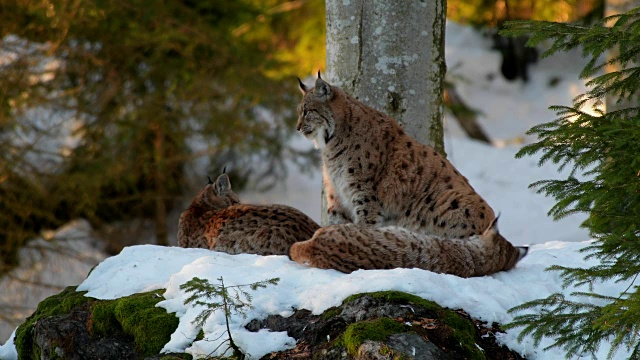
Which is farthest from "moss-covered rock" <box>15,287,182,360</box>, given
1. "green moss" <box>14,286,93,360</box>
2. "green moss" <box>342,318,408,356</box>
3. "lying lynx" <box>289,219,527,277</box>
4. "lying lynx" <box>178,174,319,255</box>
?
"lying lynx" <box>178,174,319,255</box>

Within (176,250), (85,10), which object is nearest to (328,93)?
(176,250)

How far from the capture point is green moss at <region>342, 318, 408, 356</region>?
163 inches

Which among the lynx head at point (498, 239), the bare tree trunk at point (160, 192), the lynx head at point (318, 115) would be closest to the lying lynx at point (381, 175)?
the lynx head at point (318, 115)

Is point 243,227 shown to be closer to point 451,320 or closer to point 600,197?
point 451,320

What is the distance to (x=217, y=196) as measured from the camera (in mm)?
7090

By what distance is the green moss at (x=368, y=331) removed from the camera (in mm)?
4141

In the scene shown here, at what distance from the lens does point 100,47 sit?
13.0 m

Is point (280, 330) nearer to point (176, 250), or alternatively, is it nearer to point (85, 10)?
point (176, 250)

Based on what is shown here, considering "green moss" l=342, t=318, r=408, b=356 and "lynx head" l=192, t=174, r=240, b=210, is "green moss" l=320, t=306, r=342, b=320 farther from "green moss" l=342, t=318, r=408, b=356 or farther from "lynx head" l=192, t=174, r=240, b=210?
"lynx head" l=192, t=174, r=240, b=210

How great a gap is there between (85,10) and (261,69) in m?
2.61

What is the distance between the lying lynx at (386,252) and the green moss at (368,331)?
0.82 meters

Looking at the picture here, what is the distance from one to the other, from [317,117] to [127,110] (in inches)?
273

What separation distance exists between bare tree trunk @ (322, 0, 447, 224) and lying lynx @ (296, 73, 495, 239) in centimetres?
30

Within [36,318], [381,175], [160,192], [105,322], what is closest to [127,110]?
[160,192]
